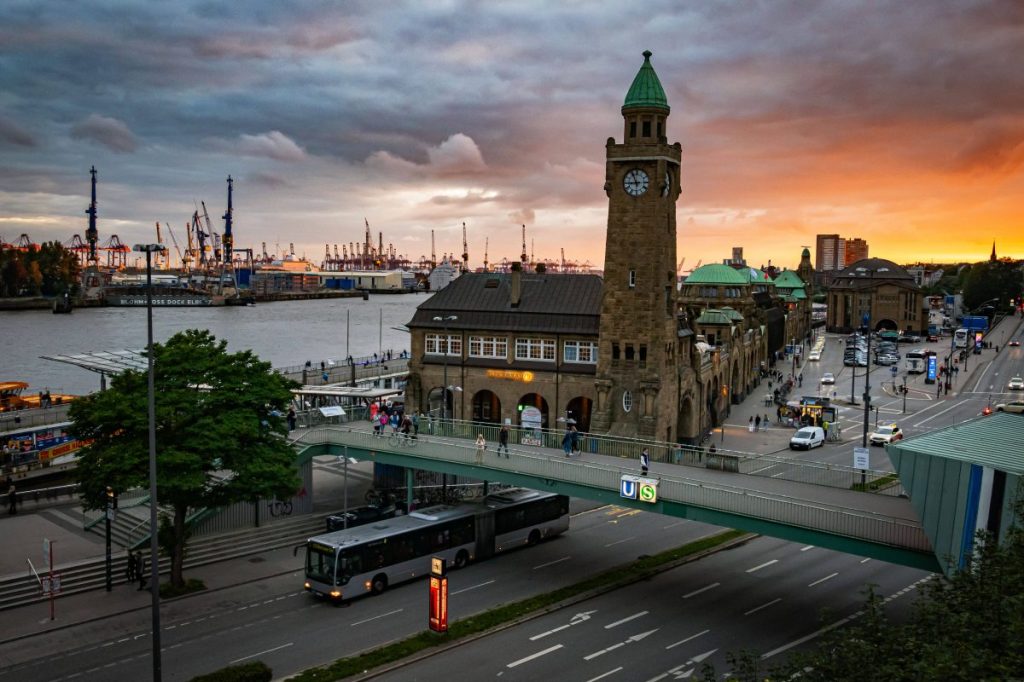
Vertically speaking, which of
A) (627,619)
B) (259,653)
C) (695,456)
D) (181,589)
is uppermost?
(695,456)

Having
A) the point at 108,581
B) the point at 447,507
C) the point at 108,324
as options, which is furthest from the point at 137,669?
the point at 108,324

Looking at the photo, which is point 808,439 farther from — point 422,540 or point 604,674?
point 604,674

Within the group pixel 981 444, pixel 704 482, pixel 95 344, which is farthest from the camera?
pixel 95 344

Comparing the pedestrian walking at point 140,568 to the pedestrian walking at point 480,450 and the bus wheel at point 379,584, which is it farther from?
the pedestrian walking at point 480,450

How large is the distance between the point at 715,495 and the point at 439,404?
113ft

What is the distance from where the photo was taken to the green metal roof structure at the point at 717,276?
117 m

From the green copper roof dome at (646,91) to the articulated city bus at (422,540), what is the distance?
27.0 metres

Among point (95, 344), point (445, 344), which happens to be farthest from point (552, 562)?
point (95, 344)

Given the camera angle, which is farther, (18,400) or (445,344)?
(18,400)

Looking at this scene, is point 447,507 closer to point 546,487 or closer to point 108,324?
point 546,487

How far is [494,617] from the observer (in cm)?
3231

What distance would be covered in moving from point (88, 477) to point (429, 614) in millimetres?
15120

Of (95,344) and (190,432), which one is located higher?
(190,432)

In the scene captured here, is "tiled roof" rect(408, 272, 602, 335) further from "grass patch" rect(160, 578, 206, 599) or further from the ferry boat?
the ferry boat
